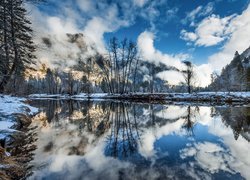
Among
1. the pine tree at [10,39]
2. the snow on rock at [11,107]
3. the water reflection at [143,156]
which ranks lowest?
the water reflection at [143,156]

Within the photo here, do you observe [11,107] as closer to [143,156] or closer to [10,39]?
[10,39]

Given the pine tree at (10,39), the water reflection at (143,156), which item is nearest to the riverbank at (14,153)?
the water reflection at (143,156)

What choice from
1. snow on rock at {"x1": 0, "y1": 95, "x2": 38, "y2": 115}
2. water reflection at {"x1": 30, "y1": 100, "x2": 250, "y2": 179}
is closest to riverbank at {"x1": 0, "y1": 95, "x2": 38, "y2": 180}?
water reflection at {"x1": 30, "y1": 100, "x2": 250, "y2": 179}

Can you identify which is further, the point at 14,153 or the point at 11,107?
the point at 11,107

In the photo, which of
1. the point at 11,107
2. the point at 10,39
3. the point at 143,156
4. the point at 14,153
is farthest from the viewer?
the point at 10,39

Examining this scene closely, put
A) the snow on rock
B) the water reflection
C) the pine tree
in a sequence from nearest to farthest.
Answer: the water reflection < the snow on rock < the pine tree

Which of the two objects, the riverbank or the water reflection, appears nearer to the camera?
the riverbank

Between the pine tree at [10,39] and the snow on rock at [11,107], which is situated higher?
the pine tree at [10,39]

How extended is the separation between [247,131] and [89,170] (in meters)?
8.30

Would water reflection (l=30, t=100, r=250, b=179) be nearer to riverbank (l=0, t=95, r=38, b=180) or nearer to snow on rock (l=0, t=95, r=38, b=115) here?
riverbank (l=0, t=95, r=38, b=180)

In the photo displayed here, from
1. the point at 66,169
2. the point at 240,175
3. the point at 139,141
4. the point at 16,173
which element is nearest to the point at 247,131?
the point at 139,141

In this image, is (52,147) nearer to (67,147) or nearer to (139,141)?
(67,147)

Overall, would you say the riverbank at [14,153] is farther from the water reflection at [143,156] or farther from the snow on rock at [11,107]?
the snow on rock at [11,107]

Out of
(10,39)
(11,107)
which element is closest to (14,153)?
(11,107)
